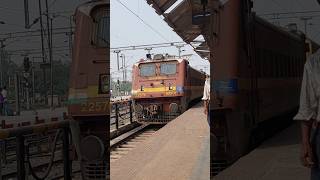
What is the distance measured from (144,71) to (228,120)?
0.60 m

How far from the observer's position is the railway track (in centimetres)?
189

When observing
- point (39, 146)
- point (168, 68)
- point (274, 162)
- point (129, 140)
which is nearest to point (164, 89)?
point (168, 68)

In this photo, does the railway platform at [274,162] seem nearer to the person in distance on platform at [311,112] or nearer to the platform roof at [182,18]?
the person in distance on platform at [311,112]

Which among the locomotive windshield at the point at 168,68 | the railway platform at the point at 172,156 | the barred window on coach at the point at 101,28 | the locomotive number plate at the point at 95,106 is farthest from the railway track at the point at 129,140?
the barred window on coach at the point at 101,28

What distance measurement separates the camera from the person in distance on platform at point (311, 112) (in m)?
1.96

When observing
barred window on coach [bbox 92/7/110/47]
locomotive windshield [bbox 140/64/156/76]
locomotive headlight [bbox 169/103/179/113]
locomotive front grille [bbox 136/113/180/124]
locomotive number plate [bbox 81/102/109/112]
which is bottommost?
locomotive front grille [bbox 136/113/180/124]

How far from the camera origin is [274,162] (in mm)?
2715

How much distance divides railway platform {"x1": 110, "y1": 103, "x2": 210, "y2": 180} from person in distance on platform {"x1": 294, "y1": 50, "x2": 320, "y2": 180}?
406mm

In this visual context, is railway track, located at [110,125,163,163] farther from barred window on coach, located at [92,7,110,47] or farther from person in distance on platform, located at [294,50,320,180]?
person in distance on platform, located at [294,50,320,180]

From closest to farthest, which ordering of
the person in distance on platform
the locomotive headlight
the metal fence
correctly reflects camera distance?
the person in distance on platform
the locomotive headlight
the metal fence

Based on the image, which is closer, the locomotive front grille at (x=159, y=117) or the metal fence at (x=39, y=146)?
the locomotive front grille at (x=159, y=117)

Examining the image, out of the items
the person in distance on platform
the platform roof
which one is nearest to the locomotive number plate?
the platform roof

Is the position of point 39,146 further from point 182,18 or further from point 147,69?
point 182,18

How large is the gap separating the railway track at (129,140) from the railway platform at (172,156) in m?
0.02
